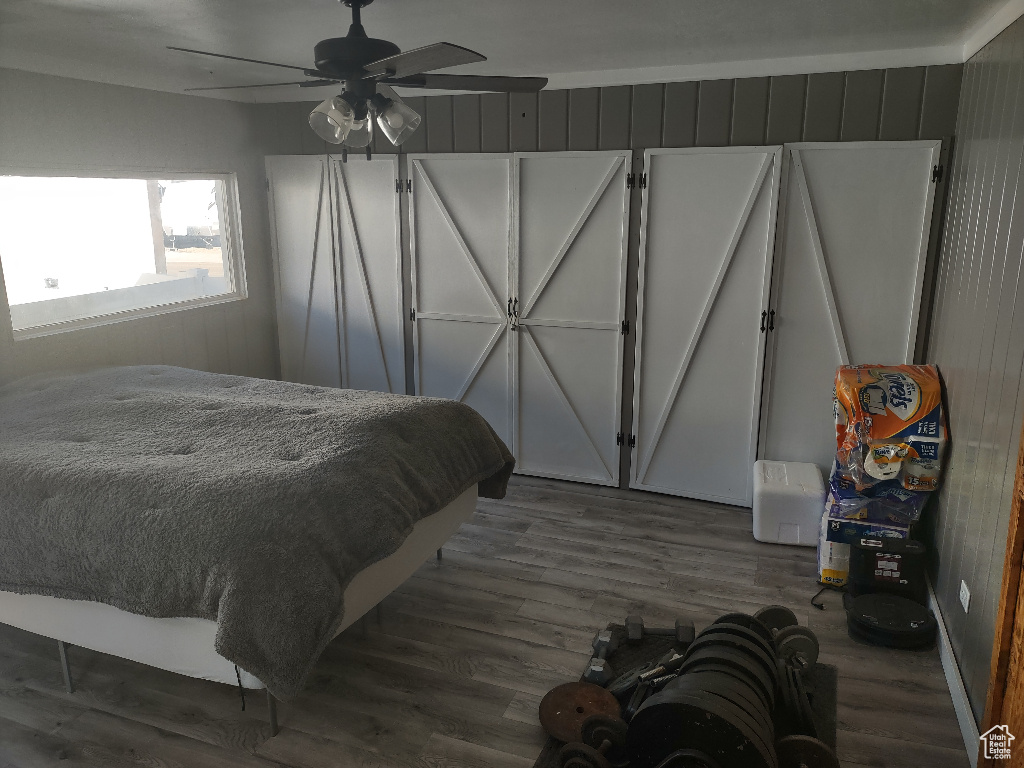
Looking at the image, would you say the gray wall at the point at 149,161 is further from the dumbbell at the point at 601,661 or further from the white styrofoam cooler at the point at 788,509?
the white styrofoam cooler at the point at 788,509

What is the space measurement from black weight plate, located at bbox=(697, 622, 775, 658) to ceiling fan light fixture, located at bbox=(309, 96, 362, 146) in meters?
2.14

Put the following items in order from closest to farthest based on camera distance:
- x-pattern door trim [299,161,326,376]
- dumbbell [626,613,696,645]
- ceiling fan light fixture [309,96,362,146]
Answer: ceiling fan light fixture [309,96,362,146] → dumbbell [626,613,696,645] → x-pattern door trim [299,161,326,376]

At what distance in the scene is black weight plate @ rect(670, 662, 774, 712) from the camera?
2.28 m

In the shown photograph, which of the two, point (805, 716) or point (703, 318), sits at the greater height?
point (703, 318)

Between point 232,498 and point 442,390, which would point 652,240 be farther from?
point 232,498

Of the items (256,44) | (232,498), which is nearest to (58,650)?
(232,498)

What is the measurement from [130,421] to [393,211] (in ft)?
7.88

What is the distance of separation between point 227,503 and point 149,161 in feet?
10.1

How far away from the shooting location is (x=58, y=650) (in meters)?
3.08

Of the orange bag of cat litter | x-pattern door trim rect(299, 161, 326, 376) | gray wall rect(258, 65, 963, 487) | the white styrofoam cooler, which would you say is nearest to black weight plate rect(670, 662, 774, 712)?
the orange bag of cat litter

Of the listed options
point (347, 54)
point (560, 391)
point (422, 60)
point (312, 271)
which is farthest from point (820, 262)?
point (312, 271)

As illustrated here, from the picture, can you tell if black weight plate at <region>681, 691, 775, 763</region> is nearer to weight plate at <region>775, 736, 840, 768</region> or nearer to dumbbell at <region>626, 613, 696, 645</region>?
weight plate at <region>775, 736, 840, 768</region>

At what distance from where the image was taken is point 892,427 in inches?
137

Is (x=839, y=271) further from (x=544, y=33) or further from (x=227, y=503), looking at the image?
(x=227, y=503)
